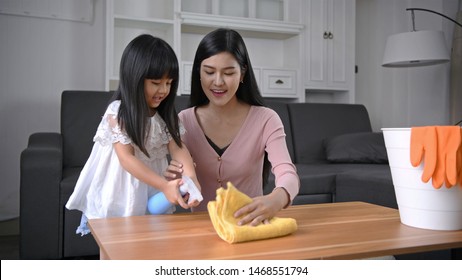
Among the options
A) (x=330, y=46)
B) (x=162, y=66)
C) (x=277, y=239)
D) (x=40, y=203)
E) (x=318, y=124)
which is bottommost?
(x=40, y=203)

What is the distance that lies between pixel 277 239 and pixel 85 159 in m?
1.86

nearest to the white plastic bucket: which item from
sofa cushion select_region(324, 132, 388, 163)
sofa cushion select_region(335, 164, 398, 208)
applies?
sofa cushion select_region(335, 164, 398, 208)

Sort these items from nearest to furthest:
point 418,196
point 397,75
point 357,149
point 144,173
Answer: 1. point 418,196
2. point 144,173
3. point 357,149
4. point 397,75

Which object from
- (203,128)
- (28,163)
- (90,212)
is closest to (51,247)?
(28,163)

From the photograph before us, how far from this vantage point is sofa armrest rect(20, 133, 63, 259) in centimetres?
194

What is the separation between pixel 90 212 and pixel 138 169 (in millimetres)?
251

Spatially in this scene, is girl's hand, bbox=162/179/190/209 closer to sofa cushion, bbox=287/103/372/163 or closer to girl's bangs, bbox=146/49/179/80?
girl's bangs, bbox=146/49/179/80

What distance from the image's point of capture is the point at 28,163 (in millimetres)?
1933

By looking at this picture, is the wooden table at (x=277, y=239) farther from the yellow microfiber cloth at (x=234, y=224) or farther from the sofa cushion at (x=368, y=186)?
the sofa cushion at (x=368, y=186)

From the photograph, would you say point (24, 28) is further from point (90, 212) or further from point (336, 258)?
point (336, 258)

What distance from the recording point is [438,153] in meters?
0.91

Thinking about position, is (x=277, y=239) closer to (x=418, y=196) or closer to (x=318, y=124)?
(x=418, y=196)

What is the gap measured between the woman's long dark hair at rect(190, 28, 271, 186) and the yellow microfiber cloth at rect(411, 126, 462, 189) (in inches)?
22.9

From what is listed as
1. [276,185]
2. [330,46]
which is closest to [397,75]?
[330,46]
